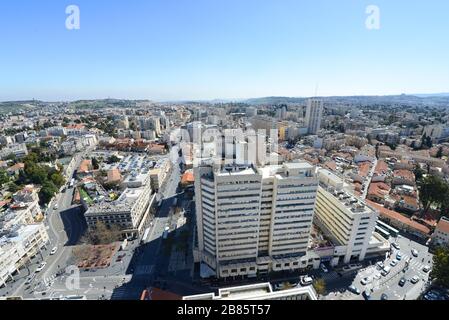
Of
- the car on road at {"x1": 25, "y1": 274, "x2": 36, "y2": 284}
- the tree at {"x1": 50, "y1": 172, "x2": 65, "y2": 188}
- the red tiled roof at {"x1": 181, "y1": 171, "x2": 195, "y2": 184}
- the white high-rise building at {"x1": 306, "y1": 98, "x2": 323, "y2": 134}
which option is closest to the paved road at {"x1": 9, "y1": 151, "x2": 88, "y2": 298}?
the car on road at {"x1": 25, "y1": 274, "x2": 36, "y2": 284}

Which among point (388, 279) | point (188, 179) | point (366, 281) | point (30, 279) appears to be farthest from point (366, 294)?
point (30, 279)

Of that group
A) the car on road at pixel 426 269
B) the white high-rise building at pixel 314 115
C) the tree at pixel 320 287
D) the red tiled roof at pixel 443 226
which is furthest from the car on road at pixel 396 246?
the white high-rise building at pixel 314 115

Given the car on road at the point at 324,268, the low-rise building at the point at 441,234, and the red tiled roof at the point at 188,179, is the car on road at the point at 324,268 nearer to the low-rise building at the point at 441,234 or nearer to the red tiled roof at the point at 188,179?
the low-rise building at the point at 441,234

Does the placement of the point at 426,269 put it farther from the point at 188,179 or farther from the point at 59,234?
the point at 59,234

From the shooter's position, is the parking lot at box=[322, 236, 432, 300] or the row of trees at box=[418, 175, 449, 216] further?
the row of trees at box=[418, 175, 449, 216]

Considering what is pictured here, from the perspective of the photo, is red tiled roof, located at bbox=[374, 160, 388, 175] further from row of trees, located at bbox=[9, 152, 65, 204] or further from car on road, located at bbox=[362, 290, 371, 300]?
row of trees, located at bbox=[9, 152, 65, 204]

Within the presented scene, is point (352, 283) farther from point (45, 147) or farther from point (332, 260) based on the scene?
point (45, 147)

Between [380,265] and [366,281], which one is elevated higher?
[380,265]

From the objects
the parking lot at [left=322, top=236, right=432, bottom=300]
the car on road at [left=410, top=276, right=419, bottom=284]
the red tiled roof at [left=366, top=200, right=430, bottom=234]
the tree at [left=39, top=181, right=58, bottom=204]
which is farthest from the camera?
the tree at [left=39, top=181, right=58, bottom=204]
